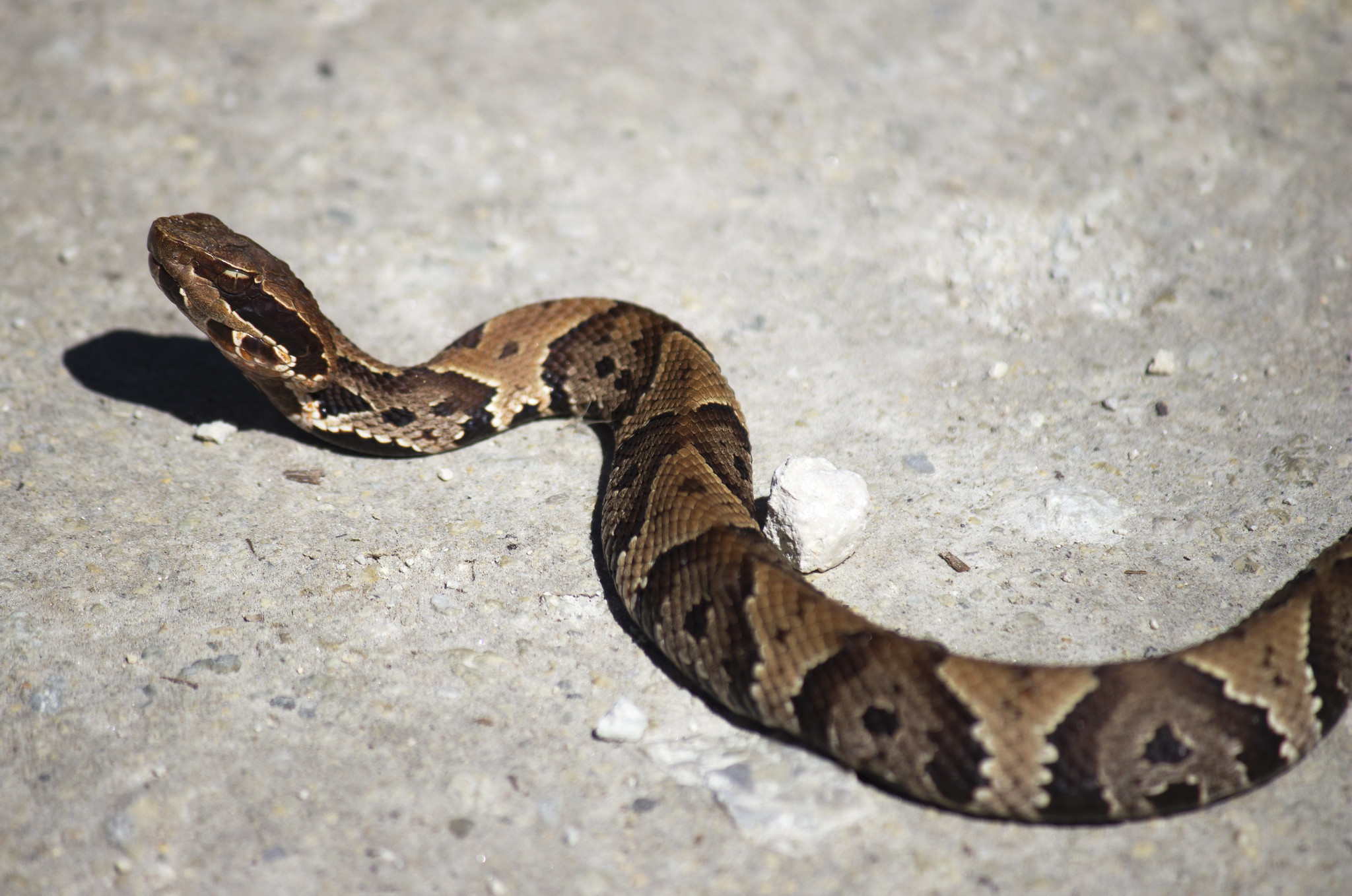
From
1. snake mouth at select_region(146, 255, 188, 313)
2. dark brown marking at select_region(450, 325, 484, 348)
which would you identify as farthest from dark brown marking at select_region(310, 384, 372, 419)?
snake mouth at select_region(146, 255, 188, 313)

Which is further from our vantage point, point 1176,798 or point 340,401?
point 340,401

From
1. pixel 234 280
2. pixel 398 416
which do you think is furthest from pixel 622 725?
pixel 234 280

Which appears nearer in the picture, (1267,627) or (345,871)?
(345,871)

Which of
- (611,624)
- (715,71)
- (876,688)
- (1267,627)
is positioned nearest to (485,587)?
(611,624)

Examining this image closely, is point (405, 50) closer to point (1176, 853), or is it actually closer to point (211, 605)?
point (211, 605)

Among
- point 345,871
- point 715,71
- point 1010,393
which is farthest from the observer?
point 715,71

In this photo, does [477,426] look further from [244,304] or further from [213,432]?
[213,432]
